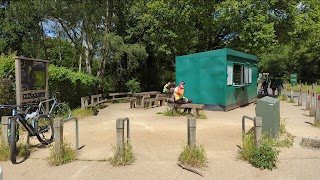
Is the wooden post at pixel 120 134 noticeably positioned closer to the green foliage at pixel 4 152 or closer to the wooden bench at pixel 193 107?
the green foliage at pixel 4 152

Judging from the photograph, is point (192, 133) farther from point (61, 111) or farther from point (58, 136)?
point (61, 111)

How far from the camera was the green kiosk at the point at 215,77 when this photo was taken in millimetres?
12969

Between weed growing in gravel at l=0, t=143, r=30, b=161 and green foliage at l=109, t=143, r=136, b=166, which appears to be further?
weed growing in gravel at l=0, t=143, r=30, b=161

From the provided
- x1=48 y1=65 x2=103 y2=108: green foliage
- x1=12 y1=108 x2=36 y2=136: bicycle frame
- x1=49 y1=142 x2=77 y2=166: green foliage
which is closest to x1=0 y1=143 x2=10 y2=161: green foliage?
x1=12 y1=108 x2=36 y2=136: bicycle frame

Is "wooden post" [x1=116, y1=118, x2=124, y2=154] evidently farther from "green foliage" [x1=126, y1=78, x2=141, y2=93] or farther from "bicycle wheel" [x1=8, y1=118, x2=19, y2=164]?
"green foliage" [x1=126, y1=78, x2=141, y2=93]

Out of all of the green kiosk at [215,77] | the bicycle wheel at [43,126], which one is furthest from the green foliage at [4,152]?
the green kiosk at [215,77]

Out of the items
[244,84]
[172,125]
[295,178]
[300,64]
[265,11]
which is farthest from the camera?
Answer: [300,64]

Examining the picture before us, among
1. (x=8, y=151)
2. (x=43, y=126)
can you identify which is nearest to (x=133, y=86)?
(x=43, y=126)

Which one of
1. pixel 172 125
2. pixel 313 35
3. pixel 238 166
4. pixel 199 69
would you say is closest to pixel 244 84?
pixel 199 69

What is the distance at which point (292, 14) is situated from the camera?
18625 millimetres

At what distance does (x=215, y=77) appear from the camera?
1320 cm

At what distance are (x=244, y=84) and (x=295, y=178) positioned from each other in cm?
1085

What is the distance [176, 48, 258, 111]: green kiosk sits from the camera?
13.0 metres

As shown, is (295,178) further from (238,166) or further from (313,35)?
(313,35)
